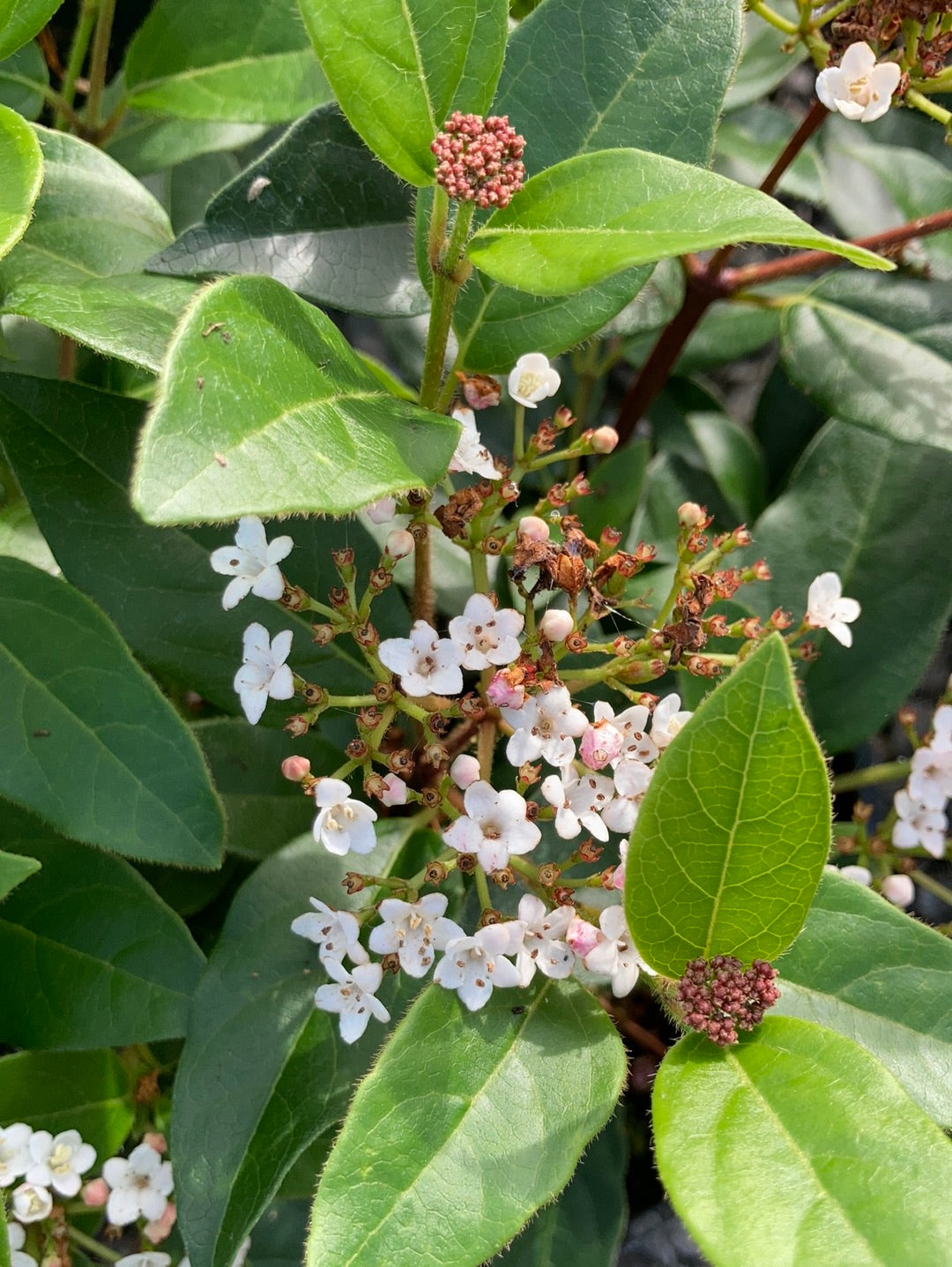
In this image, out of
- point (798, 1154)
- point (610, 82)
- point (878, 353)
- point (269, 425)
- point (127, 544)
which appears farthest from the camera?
point (878, 353)

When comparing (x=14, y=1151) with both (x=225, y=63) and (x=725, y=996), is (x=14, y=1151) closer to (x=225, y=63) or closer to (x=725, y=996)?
(x=725, y=996)

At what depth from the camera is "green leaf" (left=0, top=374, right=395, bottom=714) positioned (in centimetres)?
147

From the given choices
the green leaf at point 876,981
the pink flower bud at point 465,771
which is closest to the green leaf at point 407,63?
the pink flower bud at point 465,771

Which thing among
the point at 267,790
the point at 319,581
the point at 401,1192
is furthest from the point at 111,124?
the point at 401,1192

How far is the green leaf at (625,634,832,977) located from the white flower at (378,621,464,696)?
29cm

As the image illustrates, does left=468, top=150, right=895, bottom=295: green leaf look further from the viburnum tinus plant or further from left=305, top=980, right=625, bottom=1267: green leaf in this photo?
left=305, top=980, right=625, bottom=1267: green leaf

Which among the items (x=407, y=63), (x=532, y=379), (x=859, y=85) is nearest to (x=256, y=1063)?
(x=532, y=379)

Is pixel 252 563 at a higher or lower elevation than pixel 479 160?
lower

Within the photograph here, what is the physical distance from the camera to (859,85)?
58.6 inches

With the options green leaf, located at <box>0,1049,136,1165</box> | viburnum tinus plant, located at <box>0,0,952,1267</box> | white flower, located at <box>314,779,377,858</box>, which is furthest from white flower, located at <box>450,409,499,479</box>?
green leaf, located at <box>0,1049,136,1165</box>

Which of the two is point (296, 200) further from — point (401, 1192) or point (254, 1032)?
point (401, 1192)

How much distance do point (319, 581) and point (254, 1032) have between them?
618 mm

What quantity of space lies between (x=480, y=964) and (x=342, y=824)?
0.23 meters

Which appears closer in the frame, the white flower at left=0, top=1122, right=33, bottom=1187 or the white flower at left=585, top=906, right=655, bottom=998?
the white flower at left=585, top=906, right=655, bottom=998
